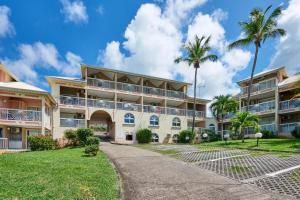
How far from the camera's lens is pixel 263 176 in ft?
29.6

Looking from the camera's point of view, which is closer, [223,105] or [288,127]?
[288,127]

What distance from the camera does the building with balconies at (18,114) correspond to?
2080cm

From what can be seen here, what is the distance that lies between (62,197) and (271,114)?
3110cm

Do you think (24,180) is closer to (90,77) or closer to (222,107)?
(90,77)

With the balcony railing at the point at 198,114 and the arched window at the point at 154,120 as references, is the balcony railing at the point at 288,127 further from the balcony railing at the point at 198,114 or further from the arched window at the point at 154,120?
the arched window at the point at 154,120

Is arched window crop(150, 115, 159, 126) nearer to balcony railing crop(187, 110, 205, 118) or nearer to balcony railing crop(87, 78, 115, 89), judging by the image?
balcony railing crop(187, 110, 205, 118)

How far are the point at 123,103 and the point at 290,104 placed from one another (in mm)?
20033

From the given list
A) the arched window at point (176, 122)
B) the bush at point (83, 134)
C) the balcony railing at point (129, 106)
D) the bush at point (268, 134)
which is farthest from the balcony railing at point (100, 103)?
the bush at point (268, 134)

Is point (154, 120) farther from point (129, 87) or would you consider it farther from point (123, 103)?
point (129, 87)

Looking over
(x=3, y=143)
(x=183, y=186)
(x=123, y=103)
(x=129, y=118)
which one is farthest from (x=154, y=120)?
(x=183, y=186)

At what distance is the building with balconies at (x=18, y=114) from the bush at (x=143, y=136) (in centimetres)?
1175

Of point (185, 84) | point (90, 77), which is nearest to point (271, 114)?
point (185, 84)

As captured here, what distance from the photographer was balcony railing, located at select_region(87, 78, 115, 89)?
2992cm

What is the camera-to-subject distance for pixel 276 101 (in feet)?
100
